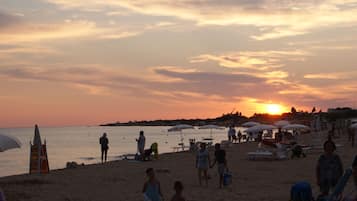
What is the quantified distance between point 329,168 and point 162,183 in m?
9.23

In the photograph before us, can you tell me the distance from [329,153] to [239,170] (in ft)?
42.3

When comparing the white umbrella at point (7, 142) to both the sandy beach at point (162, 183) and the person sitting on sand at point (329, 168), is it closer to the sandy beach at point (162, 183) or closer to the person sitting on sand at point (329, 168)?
the sandy beach at point (162, 183)

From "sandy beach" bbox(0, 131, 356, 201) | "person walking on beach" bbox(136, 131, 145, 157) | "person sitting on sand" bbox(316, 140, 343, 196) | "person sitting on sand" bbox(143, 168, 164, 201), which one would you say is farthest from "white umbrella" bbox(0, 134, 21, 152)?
"person walking on beach" bbox(136, 131, 145, 157)

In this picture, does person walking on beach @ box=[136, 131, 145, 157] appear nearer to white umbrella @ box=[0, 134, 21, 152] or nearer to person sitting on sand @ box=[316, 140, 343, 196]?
white umbrella @ box=[0, 134, 21, 152]

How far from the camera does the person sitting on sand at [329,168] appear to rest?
10.7 metres

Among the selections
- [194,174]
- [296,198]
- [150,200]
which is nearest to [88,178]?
[194,174]

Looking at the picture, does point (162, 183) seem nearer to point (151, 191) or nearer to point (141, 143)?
point (151, 191)

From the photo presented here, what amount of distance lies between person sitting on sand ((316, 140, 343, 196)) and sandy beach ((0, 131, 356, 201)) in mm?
4237

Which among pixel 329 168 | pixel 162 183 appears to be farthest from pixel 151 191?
pixel 162 183

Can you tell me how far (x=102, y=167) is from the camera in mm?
26281

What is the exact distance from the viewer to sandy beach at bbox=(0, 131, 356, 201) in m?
16.2

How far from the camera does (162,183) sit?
19266 millimetres

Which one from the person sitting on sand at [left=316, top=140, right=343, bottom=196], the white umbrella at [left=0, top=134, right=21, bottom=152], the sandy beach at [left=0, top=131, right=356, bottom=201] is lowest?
the sandy beach at [left=0, top=131, right=356, bottom=201]

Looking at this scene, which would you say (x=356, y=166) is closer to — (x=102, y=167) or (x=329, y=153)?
(x=329, y=153)
